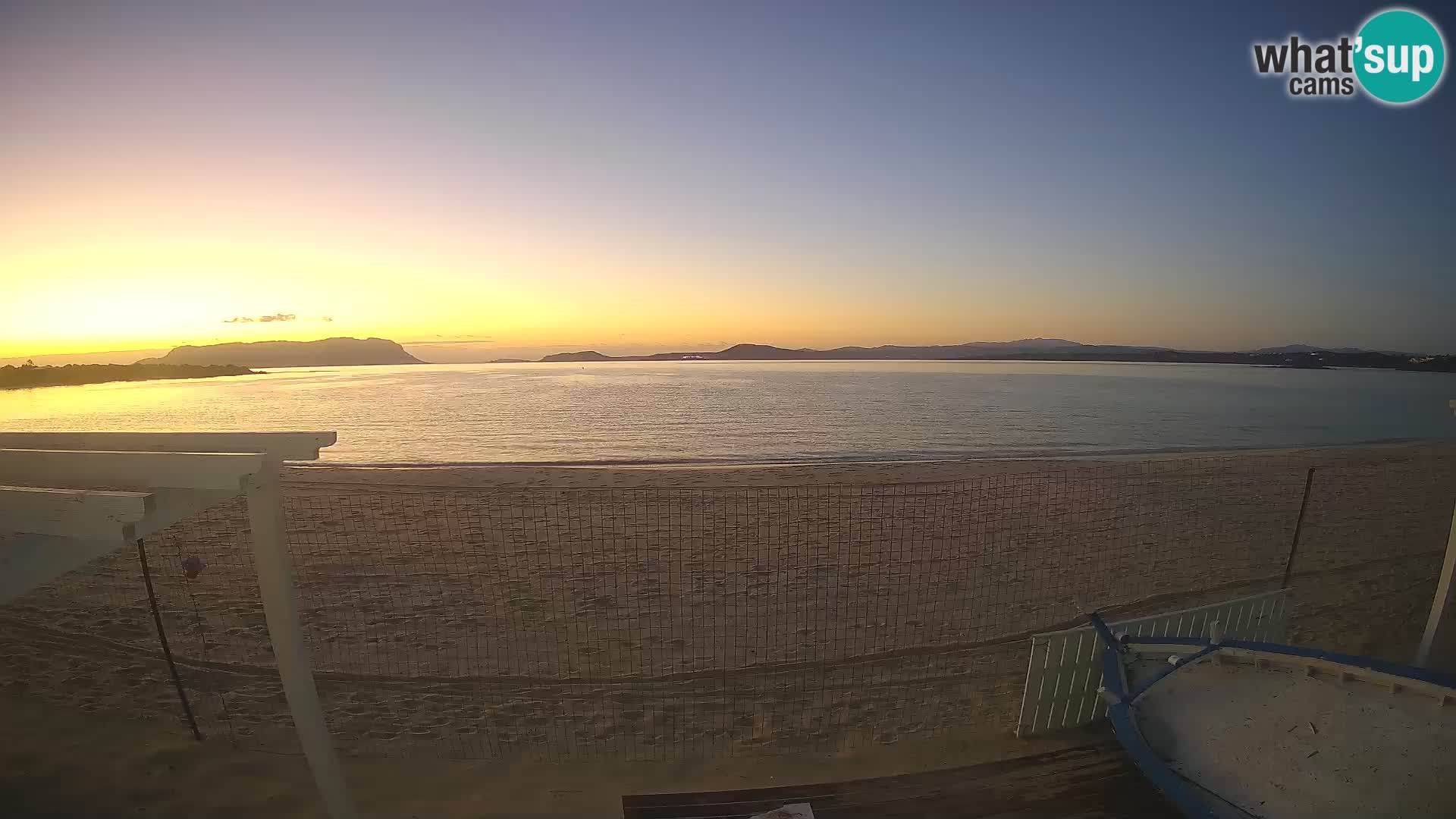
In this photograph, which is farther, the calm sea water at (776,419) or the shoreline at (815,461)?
the calm sea water at (776,419)

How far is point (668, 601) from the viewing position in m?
8.98

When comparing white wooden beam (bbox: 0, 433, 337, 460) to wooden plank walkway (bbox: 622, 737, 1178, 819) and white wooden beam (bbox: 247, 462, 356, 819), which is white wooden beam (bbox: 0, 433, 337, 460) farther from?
wooden plank walkway (bbox: 622, 737, 1178, 819)

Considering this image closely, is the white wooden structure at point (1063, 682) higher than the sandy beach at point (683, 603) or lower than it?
higher

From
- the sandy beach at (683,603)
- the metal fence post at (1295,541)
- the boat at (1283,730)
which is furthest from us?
the metal fence post at (1295,541)

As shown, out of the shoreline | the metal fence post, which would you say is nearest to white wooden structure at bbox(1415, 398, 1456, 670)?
the metal fence post

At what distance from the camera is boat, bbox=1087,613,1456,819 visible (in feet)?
11.0

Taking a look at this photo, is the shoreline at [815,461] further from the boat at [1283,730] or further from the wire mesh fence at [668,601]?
the boat at [1283,730]

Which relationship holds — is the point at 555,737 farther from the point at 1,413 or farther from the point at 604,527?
the point at 1,413

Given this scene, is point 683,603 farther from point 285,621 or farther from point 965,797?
point 285,621

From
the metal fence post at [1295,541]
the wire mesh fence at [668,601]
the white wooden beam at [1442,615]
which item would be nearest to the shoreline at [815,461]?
the wire mesh fence at [668,601]

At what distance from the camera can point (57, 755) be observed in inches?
188

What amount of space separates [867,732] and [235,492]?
16.7 feet

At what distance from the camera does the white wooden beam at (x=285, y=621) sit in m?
3.11

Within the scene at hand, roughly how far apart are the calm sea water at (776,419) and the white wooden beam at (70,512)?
68.4 ft
